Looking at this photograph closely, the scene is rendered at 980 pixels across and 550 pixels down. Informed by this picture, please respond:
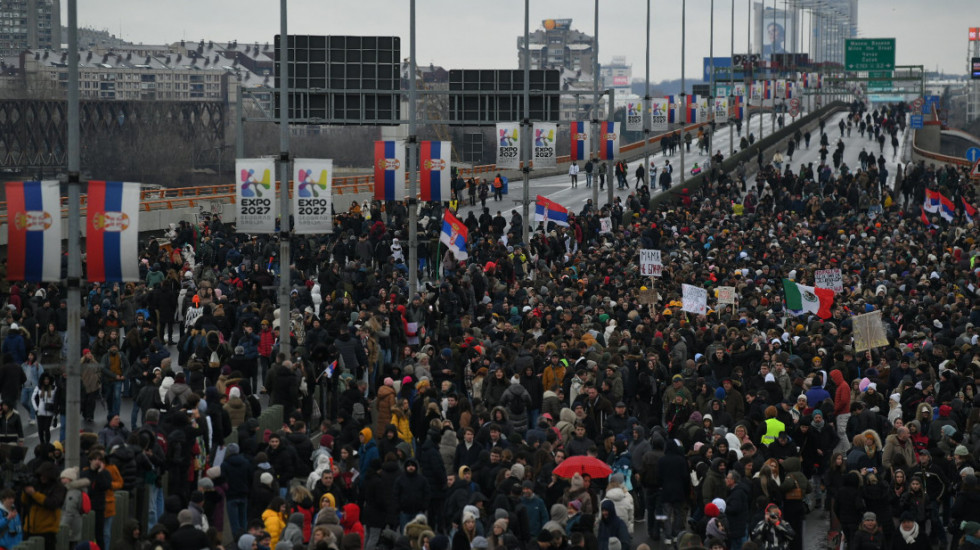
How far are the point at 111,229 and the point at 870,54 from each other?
116125 millimetres

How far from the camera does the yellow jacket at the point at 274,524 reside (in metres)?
14.0

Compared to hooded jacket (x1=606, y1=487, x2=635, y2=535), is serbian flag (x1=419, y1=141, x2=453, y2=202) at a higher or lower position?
higher

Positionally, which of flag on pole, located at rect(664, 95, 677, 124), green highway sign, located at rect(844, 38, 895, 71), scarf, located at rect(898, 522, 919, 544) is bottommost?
scarf, located at rect(898, 522, 919, 544)

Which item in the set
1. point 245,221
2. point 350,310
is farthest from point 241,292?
point 245,221

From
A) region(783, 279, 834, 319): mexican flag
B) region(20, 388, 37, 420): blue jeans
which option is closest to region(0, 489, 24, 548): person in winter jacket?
region(20, 388, 37, 420): blue jeans

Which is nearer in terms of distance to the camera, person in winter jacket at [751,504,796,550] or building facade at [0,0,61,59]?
person in winter jacket at [751,504,796,550]

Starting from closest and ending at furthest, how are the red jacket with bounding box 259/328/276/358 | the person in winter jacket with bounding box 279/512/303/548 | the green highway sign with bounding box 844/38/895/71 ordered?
the person in winter jacket with bounding box 279/512/303/548 → the red jacket with bounding box 259/328/276/358 → the green highway sign with bounding box 844/38/895/71

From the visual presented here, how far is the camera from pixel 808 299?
86.3ft

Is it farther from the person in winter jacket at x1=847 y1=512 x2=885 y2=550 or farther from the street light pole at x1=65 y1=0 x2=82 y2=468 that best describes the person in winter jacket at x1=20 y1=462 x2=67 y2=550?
the person in winter jacket at x1=847 y1=512 x2=885 y2=550

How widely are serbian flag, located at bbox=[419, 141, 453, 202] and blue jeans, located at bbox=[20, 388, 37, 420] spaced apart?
34.5 ft

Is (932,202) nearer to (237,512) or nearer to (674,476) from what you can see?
(674,476)

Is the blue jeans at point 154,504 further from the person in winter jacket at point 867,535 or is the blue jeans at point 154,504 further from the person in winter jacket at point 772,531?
the person in winter jacket at point 867,535

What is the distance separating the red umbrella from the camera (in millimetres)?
15828

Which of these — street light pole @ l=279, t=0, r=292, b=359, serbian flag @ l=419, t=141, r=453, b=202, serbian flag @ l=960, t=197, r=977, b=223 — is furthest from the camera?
serbian flag @ l=960, t=197, r=977, b=223
